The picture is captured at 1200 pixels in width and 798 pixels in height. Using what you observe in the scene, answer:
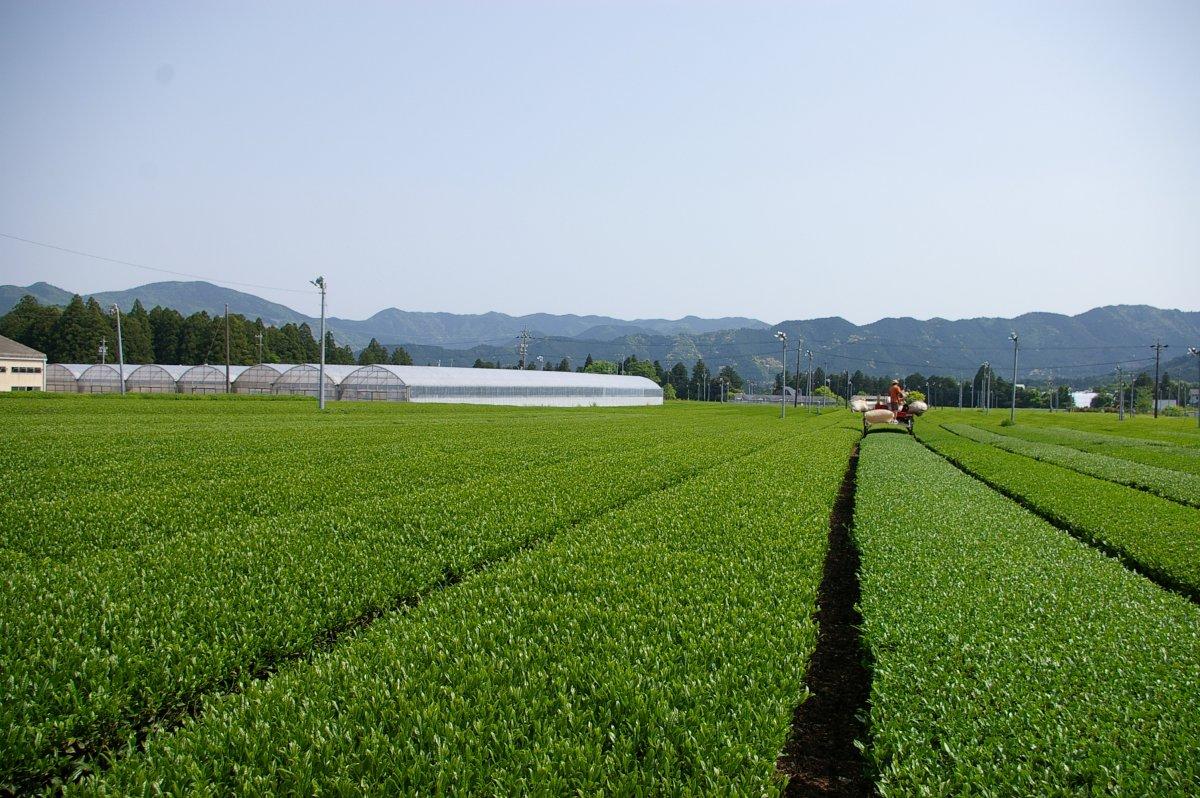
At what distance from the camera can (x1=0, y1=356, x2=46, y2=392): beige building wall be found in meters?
65.4

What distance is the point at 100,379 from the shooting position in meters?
73.8

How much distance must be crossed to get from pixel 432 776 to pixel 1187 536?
13987mm

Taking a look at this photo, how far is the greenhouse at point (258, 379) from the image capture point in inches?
2741

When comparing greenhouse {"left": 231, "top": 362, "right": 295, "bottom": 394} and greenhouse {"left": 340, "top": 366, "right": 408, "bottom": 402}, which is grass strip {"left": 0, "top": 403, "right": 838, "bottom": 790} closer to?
greenhouse {"left": 340, "top": 366, "right": 408, "bottom": 402}

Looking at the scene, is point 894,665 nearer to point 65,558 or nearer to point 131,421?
point 65,558

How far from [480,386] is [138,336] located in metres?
68.3

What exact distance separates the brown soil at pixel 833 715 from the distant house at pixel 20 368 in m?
81.4

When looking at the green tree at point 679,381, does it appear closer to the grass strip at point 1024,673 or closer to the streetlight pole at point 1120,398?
the streetlight pole at point 1120,398

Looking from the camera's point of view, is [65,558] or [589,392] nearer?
[65,558]

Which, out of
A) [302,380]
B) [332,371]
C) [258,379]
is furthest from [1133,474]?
[258,379]

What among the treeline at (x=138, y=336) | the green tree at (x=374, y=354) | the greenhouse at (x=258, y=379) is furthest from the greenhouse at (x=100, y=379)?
the green tree at (x=374, y=354)

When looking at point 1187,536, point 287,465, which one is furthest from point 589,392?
point 1187,536

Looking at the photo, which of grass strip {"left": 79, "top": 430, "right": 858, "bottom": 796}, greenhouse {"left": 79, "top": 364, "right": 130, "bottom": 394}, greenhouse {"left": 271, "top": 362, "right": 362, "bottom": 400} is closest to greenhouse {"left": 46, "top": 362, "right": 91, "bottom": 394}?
greenhouse {"left": 79, "top": 364, "right": 130, "bottom": 394}

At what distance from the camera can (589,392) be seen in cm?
8744
